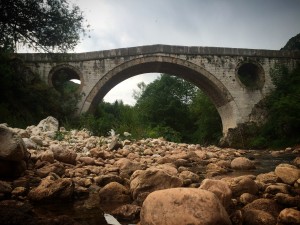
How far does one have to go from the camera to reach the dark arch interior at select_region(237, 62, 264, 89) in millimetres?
14320

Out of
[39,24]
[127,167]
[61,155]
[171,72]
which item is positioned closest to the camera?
[127,167]

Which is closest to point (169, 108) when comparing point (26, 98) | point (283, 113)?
point (283, 113)

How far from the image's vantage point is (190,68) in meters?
13.6

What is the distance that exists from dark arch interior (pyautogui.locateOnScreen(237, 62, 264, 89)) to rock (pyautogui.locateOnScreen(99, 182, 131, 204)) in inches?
520

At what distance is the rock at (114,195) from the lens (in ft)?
7.56

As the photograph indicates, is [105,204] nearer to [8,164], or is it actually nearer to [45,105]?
[8,164]

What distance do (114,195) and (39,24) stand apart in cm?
545

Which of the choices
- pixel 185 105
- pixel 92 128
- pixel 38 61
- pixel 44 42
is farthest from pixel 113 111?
pixel 44 42

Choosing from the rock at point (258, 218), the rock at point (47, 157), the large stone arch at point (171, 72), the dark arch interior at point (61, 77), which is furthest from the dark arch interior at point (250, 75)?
the rock at point (258, 218)

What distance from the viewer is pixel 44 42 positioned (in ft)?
22.8

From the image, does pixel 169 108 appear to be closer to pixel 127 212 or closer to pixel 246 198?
pixel 246 198

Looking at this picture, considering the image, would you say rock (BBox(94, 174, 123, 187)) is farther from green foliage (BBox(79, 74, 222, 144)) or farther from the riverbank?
green foliage (BBox(79, 74, 222, 144))

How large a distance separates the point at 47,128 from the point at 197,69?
28.0 ft

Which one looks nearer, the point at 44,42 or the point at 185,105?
the point at 44,42
